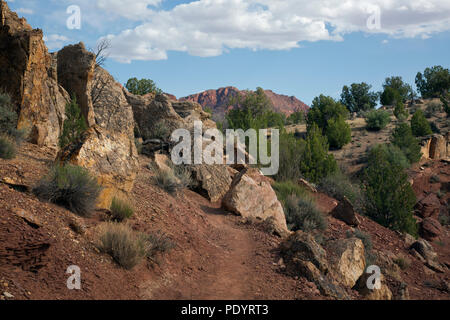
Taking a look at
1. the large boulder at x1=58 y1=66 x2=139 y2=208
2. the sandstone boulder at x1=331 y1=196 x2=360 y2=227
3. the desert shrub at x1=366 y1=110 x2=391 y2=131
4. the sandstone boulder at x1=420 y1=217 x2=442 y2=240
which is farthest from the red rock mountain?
the large boulder at x1=58 y1=66 x2=139 y2=208

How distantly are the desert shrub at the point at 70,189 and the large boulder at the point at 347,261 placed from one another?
5.22 m

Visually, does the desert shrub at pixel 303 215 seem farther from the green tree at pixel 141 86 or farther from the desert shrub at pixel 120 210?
the green tree at pixel 141 86

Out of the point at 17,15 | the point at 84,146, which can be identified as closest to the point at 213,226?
the point at 84,146

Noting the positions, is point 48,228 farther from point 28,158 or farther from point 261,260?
point 261,260

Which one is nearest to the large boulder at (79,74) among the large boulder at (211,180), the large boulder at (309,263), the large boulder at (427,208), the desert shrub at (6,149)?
the large boulder at (211,180)

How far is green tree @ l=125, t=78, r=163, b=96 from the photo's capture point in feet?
104

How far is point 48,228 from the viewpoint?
241 inches

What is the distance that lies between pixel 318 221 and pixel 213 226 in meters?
4.52

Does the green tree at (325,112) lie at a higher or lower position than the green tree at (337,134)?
higher

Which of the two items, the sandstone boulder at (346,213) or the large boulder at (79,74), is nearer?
the large boulder at (79,74)

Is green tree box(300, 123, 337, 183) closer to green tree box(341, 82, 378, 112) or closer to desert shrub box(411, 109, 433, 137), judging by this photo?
desert shrub box(411, 109, 433, 137)

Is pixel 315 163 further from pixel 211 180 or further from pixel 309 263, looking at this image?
pixel 309 263

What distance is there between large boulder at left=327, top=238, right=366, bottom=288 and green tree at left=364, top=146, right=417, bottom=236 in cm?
887

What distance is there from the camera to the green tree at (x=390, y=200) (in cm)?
1731
